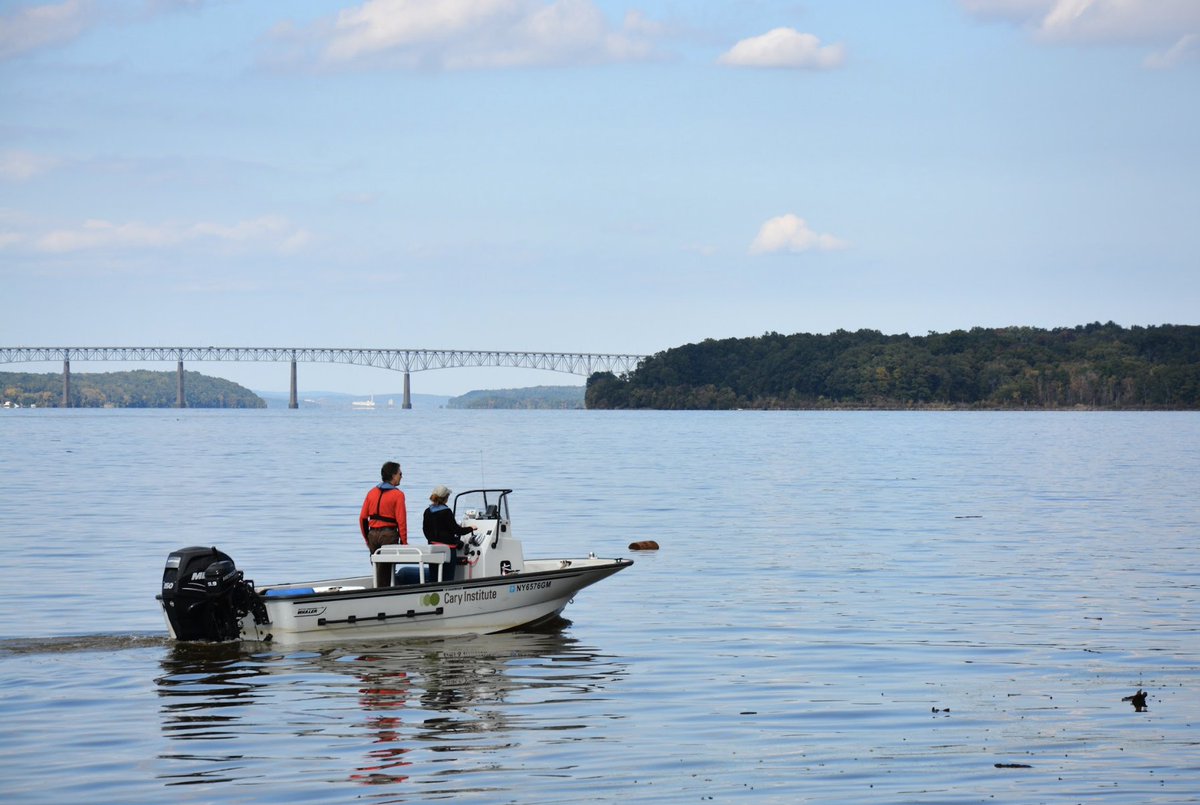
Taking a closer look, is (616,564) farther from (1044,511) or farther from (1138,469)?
(1138,469)

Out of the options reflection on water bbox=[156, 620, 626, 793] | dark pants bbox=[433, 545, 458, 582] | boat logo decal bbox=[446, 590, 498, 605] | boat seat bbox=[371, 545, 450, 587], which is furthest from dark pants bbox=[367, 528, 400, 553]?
reflection on water bbox=[156, 620, 626, 793]

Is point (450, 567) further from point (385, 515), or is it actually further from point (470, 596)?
point (385, 515)

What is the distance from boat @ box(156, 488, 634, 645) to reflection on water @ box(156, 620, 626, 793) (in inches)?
11.3

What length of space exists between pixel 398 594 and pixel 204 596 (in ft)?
8.62

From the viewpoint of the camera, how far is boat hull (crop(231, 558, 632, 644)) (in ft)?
66.0

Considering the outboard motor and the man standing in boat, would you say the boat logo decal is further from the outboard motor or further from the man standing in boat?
the outboard motor

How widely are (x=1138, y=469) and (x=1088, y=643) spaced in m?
54.8

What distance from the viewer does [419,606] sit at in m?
20.8

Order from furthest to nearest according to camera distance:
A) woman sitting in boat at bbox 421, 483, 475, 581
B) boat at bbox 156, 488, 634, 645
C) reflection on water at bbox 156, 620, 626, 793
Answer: woman sitting in boat at bbox 421, 483, 475, 581
boat at bbox 156, 488, 634, 645
reflection on water at bbox 156, 620, 626, 793

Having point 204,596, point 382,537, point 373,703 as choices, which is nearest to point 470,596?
point 382,537

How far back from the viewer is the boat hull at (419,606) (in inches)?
792

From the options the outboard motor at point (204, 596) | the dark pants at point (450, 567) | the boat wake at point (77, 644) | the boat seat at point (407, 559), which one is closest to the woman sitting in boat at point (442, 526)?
the dark pants at point (450, 567)

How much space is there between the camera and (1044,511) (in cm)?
4709

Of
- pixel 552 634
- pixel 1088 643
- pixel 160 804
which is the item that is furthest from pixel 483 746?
pixel 1088 643
